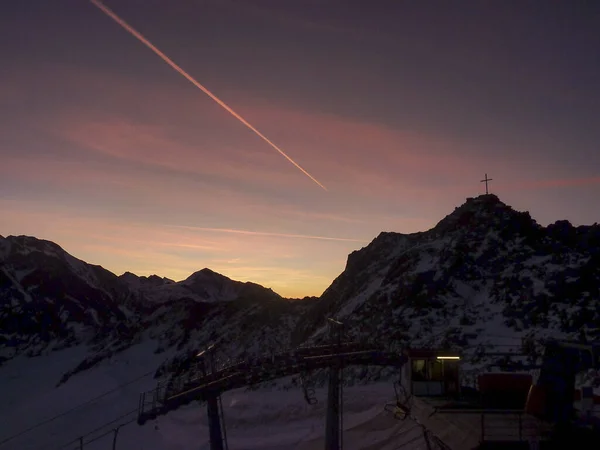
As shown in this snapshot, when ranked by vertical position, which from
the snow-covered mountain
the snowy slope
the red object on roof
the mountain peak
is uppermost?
the mountain peak

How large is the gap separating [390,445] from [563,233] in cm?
4268

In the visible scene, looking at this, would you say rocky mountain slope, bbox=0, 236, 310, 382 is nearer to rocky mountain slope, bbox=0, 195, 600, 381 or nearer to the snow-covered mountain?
the snow-covered mountain

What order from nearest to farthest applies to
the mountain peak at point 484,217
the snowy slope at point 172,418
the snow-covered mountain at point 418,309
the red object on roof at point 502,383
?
the red object on roof at point 502,383, the snowy slope at point 172,418, the snow-covered mountain at point 418,309, the mountain peak at point 484,217

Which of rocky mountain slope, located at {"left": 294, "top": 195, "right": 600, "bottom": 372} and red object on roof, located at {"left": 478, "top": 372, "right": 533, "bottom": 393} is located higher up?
rocky mountain slope, located at {"left": 294, "top": 195, "right": 600, "bottom": 372}

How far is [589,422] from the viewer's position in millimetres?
24578

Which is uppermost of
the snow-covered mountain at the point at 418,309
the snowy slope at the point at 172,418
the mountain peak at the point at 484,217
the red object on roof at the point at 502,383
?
the mountain peak at the point at 484,217

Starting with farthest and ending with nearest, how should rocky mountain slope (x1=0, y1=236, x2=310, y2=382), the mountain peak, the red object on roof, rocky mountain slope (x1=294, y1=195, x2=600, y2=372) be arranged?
rocky mountain slope (x1=0, y1=236, x2=310, y2=382) → the mountain peak → rocky mountain slope (x1=294, y1=195, x2=600, y2=372) → the red object on roof

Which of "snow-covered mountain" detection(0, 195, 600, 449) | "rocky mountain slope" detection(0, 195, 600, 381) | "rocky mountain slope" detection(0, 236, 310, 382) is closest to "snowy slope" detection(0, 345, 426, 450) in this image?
"snow-covered mountain" detection(0, 195, 600, 449)

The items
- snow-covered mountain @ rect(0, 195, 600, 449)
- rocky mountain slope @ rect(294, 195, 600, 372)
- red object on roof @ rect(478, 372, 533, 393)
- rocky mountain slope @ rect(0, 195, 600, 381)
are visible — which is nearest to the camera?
red object on roof @ rect(478, 372, 533, 393)

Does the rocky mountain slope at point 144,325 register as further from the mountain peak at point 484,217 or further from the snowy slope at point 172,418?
the mountain peak at point 484,217

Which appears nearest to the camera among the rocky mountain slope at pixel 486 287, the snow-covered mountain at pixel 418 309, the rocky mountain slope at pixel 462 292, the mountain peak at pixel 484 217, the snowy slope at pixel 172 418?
the snowy slope at pixel 172 418

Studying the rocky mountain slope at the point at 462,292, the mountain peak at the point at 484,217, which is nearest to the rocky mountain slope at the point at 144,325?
the rocky mountain slope at the point at 462,292

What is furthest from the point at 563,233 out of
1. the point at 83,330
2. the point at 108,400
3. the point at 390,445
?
the point at 83,330

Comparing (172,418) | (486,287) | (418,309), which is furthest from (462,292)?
(172,418)
